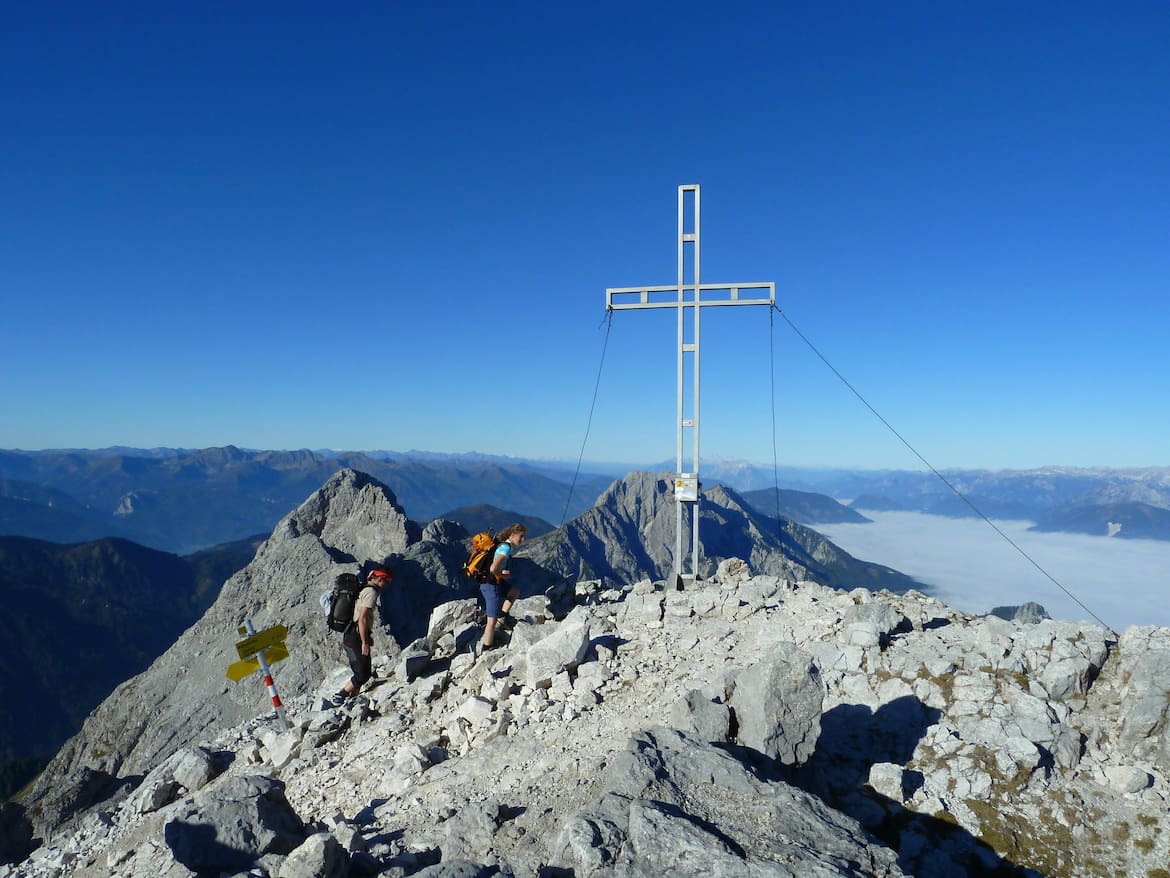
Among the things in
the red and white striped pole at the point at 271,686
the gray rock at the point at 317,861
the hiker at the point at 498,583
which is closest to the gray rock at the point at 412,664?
the hiker at the point at 498,583

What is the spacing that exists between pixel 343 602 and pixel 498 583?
10.8ft

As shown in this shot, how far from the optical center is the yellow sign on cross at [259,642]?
12.0 m

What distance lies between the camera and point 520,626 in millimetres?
13156

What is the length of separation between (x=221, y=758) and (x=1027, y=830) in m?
13.7

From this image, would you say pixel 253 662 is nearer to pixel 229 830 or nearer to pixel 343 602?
pixel 343 602

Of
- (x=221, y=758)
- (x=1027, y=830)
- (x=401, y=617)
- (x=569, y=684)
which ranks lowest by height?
(x=401, y=617)

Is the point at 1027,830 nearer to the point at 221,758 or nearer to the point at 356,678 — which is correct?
the point at 356,678

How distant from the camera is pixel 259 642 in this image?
12297 mm

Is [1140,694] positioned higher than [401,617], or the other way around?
[1140,694]

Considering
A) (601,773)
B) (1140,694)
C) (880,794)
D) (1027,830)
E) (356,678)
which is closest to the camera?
(601,773)

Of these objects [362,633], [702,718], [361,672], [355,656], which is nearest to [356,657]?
[355,656]

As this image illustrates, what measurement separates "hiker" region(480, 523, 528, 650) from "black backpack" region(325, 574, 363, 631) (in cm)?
273

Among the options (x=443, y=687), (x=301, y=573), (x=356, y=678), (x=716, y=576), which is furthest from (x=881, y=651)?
(x=301, y=573)

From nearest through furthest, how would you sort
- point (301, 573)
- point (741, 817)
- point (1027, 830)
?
point (741, 817) < point (1027, 830) < point (301, 573)
